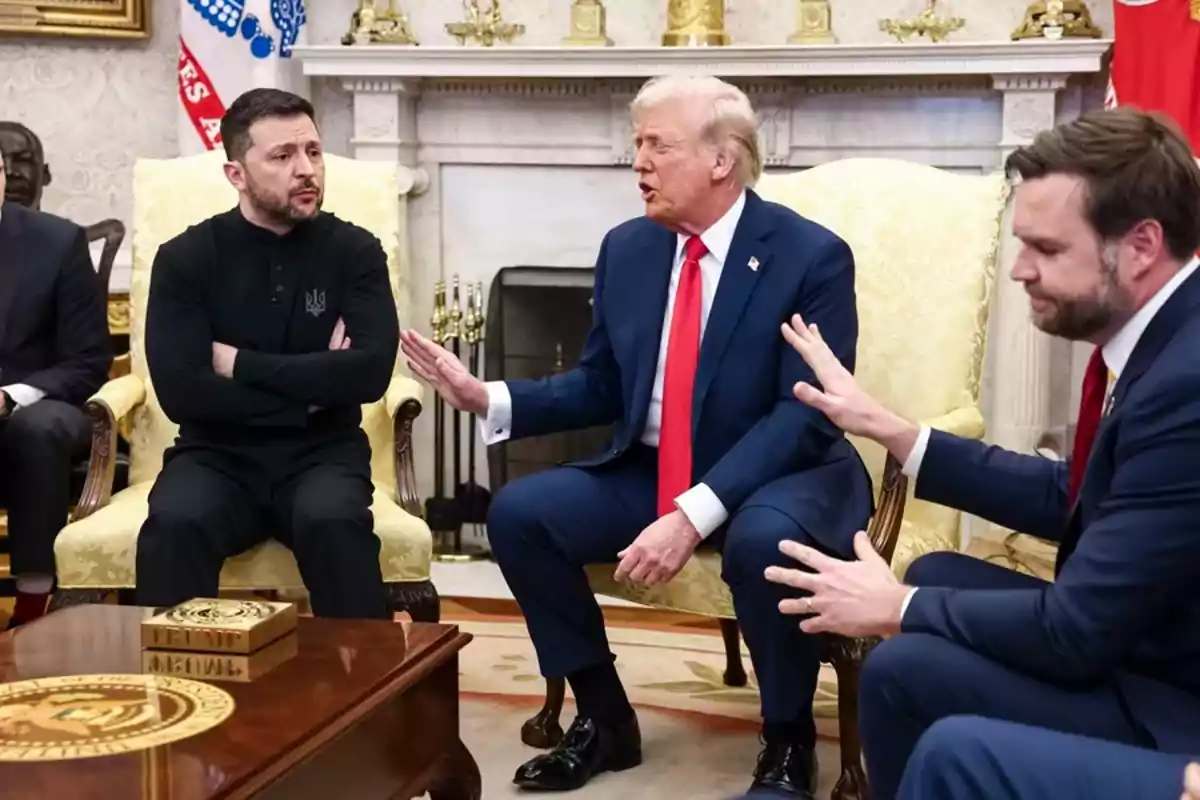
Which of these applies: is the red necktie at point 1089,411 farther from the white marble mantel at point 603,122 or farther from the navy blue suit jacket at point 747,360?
the white marble mantel at point 603,122

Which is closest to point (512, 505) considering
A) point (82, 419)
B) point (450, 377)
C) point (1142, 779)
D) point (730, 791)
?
point (450, 377)

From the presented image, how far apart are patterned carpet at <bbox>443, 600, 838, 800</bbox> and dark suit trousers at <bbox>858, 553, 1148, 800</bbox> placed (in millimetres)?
767

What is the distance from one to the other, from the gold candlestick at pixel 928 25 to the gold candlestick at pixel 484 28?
1.08m

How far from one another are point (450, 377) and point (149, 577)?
25.1 inches

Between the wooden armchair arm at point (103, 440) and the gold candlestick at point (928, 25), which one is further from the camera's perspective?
the gold candlestick at point (928, 25)

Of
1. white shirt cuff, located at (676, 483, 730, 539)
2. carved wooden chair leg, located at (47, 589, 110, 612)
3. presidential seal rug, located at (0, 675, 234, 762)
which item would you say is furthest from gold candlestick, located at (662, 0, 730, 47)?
presidential seal rug, located at (0, 675, 234, 762)

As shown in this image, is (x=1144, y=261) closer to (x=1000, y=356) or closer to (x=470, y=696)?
(x=470, y=696)

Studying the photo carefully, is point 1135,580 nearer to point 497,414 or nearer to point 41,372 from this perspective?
point 497,414

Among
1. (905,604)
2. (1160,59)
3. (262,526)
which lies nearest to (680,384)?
(262,526)

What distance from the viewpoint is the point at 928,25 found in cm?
419

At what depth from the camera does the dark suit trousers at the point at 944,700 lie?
189cm

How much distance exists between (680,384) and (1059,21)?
1858 millimetres

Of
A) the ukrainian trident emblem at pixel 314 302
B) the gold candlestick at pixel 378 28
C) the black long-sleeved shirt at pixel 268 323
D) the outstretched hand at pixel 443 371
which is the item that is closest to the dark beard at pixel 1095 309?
the outstretched hand at pixel 443 371

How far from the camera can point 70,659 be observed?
7.03 feet
